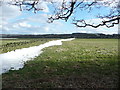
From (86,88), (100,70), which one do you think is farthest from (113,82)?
(100,70)

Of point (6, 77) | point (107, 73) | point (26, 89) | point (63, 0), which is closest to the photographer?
point (26, 89)

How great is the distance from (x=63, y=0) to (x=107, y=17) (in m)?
3.37

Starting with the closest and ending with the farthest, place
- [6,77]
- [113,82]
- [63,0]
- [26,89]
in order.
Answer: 1. [26,89]
2. [113,82]
3. [6,77]
4. [63,0]

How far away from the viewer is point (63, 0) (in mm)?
16156

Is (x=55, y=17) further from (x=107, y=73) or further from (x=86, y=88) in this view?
(x=86, y=88)

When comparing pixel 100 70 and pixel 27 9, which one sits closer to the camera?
pixel 100 70

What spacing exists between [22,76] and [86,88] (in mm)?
4004

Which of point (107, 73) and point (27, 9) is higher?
point (27, 9)

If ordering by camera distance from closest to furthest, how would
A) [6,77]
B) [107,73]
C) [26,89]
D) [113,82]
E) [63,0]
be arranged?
[26,89], [113,82], [6,77], [107,73], [63,0]

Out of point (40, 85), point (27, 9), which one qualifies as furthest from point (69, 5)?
Result: point (40, 85)

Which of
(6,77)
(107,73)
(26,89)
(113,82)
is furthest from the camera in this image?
(107,73)

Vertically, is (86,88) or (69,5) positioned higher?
(69,5)

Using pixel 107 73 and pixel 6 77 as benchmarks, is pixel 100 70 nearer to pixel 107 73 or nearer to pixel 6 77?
pixel 107 73

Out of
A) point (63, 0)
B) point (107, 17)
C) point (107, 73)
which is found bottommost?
point (107, 73)
